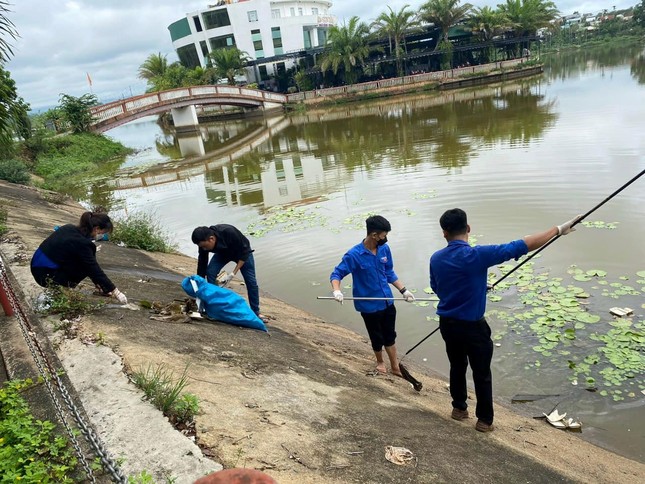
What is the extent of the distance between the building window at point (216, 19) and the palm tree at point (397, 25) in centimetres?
2201

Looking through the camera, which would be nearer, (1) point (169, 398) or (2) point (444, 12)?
(1) point (169, 398)

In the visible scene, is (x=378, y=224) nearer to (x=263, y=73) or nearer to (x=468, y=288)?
(x=468, y=288)

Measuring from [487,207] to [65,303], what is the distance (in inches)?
346

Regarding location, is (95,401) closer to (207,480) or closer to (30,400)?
(30,400)

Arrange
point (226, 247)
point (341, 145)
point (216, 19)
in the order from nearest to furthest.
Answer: point (226, 247) < point (341, 145) < point (216, 19)

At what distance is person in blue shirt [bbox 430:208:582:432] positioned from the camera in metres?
3.03

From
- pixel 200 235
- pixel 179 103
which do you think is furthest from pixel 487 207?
pixel 179 103

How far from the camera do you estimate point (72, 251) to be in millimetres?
4184

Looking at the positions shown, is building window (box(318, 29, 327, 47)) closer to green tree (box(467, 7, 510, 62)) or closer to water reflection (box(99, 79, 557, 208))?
green tree (box(467, 7, 510, 62))

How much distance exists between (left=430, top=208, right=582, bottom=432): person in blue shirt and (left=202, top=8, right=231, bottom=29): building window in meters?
60.6

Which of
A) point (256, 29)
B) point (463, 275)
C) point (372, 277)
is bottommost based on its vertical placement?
point (372, 277)

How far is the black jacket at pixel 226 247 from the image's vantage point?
16.5ft

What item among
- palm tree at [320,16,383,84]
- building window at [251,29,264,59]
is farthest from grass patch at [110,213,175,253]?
building window at [251,29,264,59]

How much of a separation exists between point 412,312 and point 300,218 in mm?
5508
